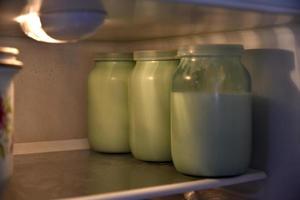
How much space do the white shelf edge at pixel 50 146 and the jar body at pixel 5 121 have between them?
33 centimetres

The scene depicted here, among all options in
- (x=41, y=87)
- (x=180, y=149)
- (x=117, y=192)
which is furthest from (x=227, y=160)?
(x=41, y=87)

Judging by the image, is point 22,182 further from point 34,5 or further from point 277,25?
point 277,25

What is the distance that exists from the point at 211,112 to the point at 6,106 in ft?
0.98

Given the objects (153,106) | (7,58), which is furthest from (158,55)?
(7,58)

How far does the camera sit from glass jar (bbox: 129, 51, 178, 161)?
89 cm

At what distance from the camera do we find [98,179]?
78 centimetres

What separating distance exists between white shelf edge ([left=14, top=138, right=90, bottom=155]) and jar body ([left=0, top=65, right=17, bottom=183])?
0.33 metres

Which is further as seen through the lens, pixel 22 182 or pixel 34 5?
pixel 22 182

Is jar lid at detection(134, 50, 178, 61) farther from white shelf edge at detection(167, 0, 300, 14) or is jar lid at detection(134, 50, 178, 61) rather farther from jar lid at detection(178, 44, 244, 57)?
white shelf edge at detection(167, 0, 300, 14)

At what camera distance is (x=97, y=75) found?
1023mm

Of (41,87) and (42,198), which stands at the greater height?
(41,87)

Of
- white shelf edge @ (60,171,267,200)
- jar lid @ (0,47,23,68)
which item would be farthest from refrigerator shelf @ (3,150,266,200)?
jar lid @ (0,47,23,68)

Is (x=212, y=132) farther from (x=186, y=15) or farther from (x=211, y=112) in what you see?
(x=186, y=15)

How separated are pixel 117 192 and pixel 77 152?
1.23ft
